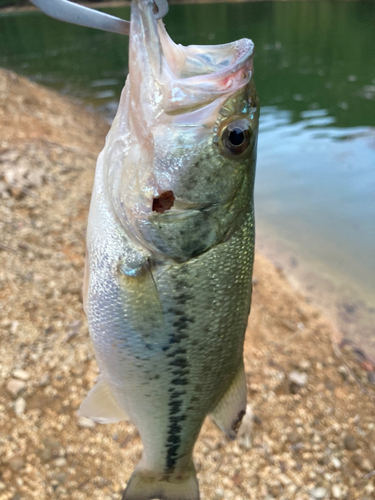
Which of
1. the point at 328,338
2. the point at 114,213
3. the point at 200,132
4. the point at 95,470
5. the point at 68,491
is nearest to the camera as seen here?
the point at 200,132

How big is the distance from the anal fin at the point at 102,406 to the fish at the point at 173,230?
11 cm

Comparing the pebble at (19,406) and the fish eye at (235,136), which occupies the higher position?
the fish eye at (235,136)

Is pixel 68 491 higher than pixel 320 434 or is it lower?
higher

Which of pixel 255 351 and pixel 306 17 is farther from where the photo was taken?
pixel 306 17

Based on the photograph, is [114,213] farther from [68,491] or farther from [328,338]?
[328,338]

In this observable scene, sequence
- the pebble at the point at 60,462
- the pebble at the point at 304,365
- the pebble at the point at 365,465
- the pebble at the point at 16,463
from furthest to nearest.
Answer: the pebble at the point at 304,365 → the pebble at the point at 365,465 → the pebble at the point at 60,462 → the pebble at the point at 16,463

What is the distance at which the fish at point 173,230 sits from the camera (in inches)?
51.9

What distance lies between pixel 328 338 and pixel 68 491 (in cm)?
301

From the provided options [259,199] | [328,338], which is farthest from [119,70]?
[328,338]

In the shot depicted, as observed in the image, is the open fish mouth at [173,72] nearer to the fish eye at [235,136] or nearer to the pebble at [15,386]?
the fish eye at [235,136]

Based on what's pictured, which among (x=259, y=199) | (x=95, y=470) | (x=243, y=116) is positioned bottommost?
(x=259, y=199)

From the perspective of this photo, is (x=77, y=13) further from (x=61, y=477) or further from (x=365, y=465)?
(x=365, y=465)

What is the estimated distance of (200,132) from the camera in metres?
1.34

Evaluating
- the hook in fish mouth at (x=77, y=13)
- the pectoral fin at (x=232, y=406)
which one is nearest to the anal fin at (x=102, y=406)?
the pectoral fin at (x=232, y=406)
